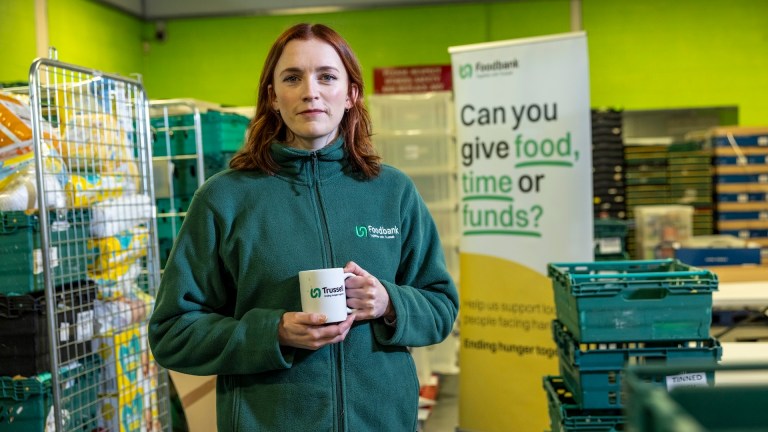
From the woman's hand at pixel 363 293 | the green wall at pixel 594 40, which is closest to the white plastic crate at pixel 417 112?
the green wall at pixel 594 40

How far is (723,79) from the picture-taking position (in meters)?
9.89

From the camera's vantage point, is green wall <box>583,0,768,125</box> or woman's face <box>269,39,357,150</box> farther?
green wall <box>583,0,768,125</box>

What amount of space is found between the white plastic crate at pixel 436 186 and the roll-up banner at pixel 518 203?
1.75m

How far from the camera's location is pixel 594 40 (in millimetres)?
10125

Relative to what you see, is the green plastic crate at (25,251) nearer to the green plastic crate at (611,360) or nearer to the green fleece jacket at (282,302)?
the green fleece jacket at (282,302)

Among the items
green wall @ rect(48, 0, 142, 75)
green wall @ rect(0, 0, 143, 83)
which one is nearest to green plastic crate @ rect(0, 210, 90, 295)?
green wall @ rect(0, 0, 143, 83)

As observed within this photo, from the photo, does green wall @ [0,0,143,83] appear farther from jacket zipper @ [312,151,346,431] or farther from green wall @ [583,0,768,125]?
jacket zipper @ [312,151,346,431]

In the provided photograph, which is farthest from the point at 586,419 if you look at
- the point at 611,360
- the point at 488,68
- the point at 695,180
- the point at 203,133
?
the point at 695,180

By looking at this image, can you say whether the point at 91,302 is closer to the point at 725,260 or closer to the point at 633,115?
the point at 725,260

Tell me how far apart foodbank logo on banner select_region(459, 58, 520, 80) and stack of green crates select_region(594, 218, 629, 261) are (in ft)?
7.76

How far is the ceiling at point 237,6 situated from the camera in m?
10.3

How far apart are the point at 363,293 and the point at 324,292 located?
106mm

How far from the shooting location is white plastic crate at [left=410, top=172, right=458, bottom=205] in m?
6.38

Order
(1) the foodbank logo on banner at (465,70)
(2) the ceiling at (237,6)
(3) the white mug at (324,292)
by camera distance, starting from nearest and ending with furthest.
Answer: (3) the white mug at (324,292) < (1) the foodbank logo on banner at (465,70) < (2) the ceiling at (237,6)
